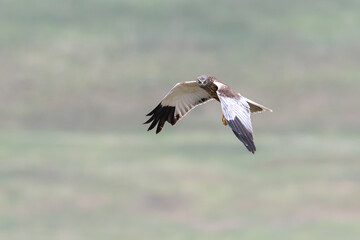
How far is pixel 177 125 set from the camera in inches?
1528

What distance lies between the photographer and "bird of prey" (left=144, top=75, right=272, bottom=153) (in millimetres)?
11922

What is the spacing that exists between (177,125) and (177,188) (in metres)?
6.26

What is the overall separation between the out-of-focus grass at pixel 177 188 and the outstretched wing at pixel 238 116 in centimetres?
1709

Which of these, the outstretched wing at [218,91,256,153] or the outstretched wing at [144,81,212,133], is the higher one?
the outstretched wing at [144,81,212,133]

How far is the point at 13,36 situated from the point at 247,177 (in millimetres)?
13205

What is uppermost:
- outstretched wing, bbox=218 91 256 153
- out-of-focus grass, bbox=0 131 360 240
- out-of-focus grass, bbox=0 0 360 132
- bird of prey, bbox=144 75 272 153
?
out-of-focus grass, bbox=0 0 360 132

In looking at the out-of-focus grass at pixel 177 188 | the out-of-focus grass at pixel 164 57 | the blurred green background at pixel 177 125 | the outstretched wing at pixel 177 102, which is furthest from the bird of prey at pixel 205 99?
the out-of-focus grass at pixel 164 57

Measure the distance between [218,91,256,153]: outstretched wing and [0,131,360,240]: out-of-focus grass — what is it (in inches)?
673

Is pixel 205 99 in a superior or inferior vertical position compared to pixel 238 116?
superior

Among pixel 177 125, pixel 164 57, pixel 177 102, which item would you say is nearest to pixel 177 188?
pixel 177 125

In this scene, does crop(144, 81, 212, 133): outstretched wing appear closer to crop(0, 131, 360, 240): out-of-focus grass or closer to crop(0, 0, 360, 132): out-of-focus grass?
crop(0, 131, 360, 240): out-of-focus grass

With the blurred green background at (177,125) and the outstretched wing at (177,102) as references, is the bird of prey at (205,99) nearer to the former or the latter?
the outstretched wing at (177,102)

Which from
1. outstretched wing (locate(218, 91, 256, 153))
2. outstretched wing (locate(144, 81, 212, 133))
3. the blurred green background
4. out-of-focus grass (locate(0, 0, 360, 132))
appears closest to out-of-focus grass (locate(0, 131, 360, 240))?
the blurred green background

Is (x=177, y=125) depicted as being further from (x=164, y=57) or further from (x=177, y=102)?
(x=177, y=102)
